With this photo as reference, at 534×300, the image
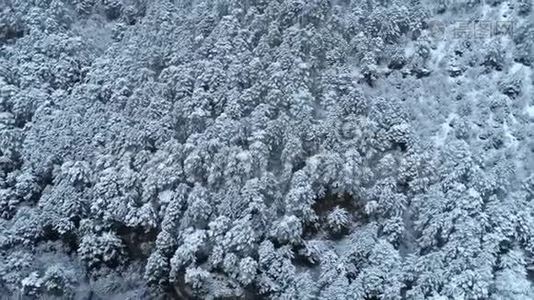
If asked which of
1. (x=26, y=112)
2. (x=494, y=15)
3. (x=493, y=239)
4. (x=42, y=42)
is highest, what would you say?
(x=42, y=42)

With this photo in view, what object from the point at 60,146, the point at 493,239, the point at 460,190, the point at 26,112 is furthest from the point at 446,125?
the point at 26,112

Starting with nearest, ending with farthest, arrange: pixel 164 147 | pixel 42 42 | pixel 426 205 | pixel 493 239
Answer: pixel 493 239, pixel 426 205, pixel 164 147, pixel 42 42

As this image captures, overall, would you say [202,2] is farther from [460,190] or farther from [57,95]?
[460,190]

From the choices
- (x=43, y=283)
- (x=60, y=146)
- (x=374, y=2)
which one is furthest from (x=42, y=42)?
(x=374, y=2)

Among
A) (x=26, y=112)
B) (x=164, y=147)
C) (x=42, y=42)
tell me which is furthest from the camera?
(x=42, y=42)

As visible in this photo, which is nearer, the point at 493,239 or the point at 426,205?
the point at 493,239

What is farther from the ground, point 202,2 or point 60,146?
point 202,2

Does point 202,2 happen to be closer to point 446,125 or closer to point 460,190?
point 446,125
